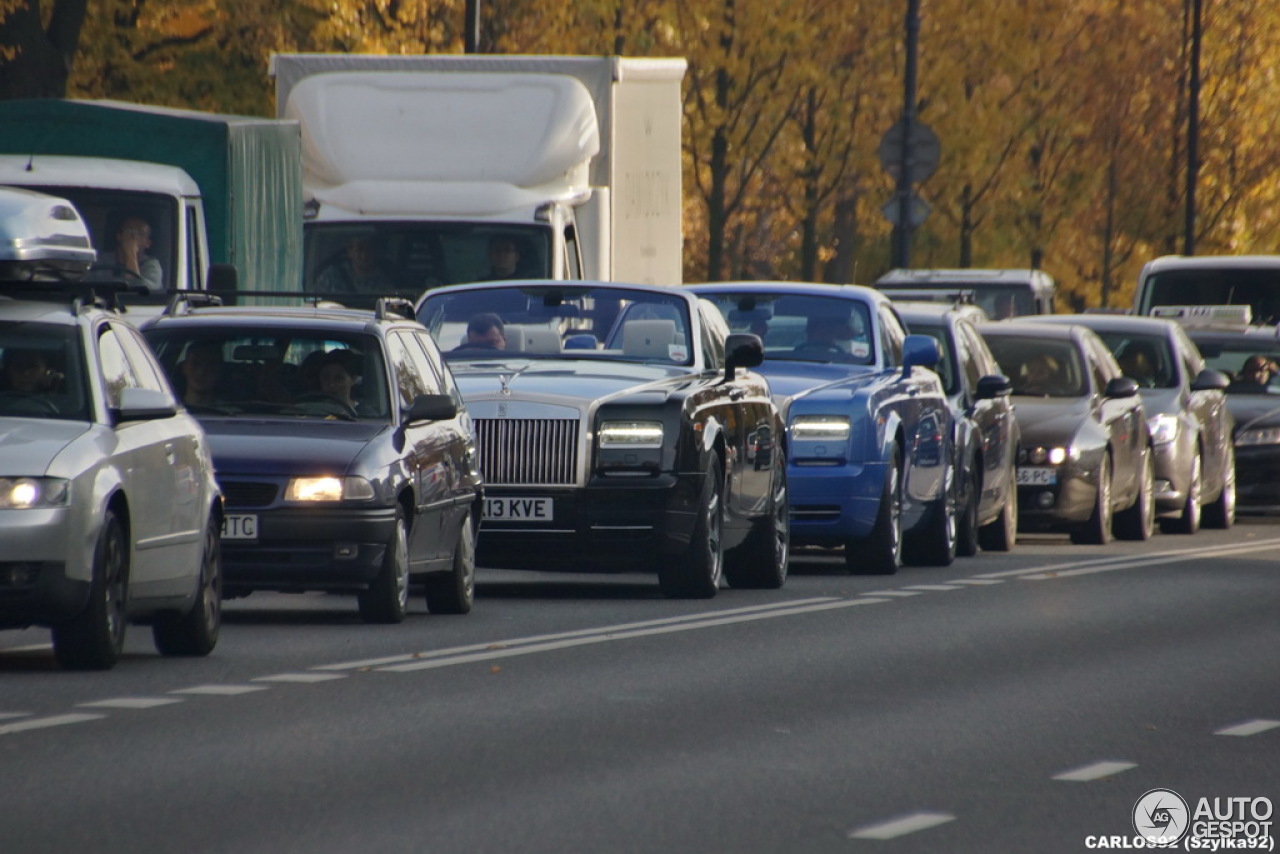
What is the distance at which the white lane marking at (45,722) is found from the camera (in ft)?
32.9

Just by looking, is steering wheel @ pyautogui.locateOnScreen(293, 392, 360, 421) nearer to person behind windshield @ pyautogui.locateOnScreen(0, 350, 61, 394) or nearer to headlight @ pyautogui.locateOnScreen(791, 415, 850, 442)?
person behind windshield @ pyautogui.locateOnScreen(0, 350, 61, 394)

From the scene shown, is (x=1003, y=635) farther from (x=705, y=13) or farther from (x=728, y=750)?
(x=705, y=13)

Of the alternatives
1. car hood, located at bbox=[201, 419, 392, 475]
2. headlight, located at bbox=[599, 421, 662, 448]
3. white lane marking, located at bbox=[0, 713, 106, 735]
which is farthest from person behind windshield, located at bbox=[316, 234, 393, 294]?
white lane marking, located at bbox=[0, 713, 106, 735]

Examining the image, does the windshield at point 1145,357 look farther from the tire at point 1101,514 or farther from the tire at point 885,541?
the tire at point 885,541

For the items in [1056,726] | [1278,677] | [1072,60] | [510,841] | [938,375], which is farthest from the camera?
[1072,60]

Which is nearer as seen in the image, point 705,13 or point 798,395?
point 798,395

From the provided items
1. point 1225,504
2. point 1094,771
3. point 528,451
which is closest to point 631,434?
point 528,451

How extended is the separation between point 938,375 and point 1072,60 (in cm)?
3708

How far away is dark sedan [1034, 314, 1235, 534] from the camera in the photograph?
26.8 m

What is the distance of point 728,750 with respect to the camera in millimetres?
9828

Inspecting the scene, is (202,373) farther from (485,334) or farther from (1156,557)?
(1156,557)

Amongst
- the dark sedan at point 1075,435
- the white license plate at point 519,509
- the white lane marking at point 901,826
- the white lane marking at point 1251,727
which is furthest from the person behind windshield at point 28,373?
the dark sedan at point 1075,435

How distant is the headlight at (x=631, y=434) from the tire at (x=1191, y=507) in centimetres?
1159

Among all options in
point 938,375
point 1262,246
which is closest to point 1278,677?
point 938,375
